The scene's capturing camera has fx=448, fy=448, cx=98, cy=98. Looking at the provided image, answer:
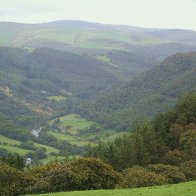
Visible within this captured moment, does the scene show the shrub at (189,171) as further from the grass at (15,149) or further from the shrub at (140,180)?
the grass at (15,149)

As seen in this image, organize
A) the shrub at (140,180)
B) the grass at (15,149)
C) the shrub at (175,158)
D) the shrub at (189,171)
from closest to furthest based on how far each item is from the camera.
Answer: the shrub at (140,180)
the shrub at (189,171)
the shrub at (175,158)
the grass at (15,149)

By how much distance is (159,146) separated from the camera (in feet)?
301

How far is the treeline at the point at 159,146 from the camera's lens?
3228 inches

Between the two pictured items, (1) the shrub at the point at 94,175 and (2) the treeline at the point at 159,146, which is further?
(2) the treeline at the point at 159,146

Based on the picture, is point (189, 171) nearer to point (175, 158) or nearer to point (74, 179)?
point (175, 158)

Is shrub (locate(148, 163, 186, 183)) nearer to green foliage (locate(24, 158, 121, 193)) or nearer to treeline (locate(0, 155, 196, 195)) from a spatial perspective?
treeline (locate(0, 155, 196, 195))

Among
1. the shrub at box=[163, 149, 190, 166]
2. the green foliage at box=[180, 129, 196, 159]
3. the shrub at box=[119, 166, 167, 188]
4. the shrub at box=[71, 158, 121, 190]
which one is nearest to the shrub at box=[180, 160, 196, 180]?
the shrub at box=[119, 166, 167, 188]

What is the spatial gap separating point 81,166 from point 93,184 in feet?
9.21

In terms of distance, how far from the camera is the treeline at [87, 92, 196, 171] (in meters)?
82.0

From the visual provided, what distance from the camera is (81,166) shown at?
5475cm

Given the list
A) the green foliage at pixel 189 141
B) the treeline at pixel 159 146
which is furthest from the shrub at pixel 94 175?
the green foliage at pixel 189 141

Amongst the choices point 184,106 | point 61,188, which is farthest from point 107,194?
point 184,106

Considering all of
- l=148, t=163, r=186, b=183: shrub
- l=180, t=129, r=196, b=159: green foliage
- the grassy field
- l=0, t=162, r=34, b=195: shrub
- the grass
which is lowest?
the grass

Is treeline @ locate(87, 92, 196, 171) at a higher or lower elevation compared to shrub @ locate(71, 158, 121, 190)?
lower
